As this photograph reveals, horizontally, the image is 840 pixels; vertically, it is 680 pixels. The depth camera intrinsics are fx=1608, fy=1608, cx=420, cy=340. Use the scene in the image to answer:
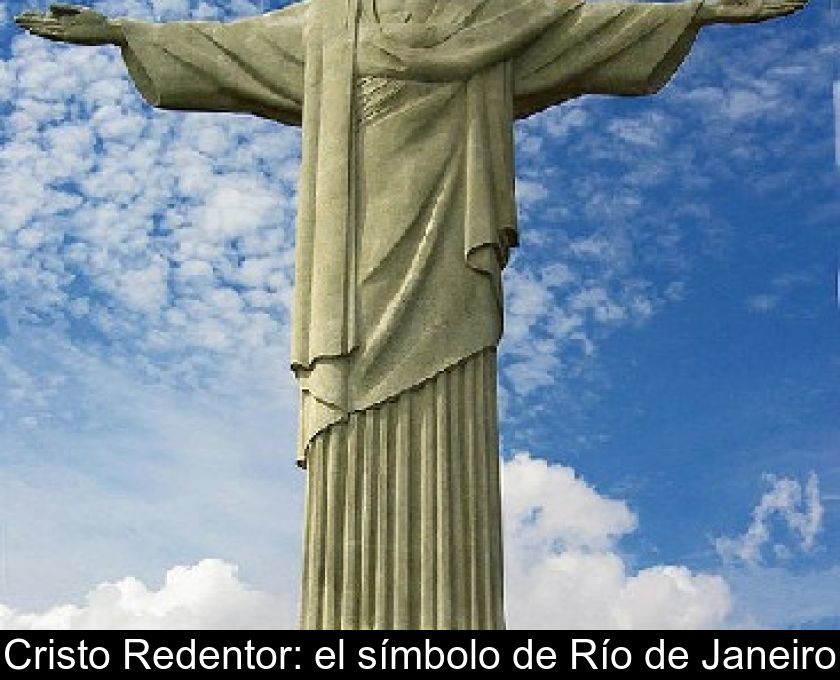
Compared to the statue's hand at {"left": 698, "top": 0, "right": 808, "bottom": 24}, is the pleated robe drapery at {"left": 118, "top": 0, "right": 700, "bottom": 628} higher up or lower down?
lower down

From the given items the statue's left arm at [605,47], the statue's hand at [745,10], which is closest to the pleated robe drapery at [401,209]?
the statue's left arm at [605,47]

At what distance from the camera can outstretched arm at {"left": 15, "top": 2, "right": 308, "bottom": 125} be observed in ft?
41.3

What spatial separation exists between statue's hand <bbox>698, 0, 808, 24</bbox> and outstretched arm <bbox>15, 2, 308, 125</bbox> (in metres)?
3.16

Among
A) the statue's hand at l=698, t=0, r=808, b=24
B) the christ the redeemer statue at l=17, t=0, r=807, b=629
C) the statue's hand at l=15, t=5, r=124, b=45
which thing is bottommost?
the christ the redeemer statue at l=17, t=0, r=807, b=629

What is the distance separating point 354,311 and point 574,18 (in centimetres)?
301

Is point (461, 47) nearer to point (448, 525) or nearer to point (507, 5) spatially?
point (507, 5)

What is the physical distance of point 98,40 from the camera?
12734 millimetres

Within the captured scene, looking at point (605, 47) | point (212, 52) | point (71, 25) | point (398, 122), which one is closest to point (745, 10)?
point (605, 47)

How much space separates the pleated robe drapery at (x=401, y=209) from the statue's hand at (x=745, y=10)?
0.49 ft

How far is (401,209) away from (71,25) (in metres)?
3.11

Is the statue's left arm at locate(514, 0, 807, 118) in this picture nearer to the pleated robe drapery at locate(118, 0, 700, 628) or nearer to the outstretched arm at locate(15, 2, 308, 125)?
the pleated robe drapery at locate(118, 0, 700, 628)

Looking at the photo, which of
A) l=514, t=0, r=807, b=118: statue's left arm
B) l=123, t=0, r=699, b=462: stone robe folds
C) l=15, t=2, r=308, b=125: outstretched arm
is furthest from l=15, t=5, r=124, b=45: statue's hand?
l=514, t=0, r=807, b=118: statue's left arm

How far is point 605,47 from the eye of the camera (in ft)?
41.0
